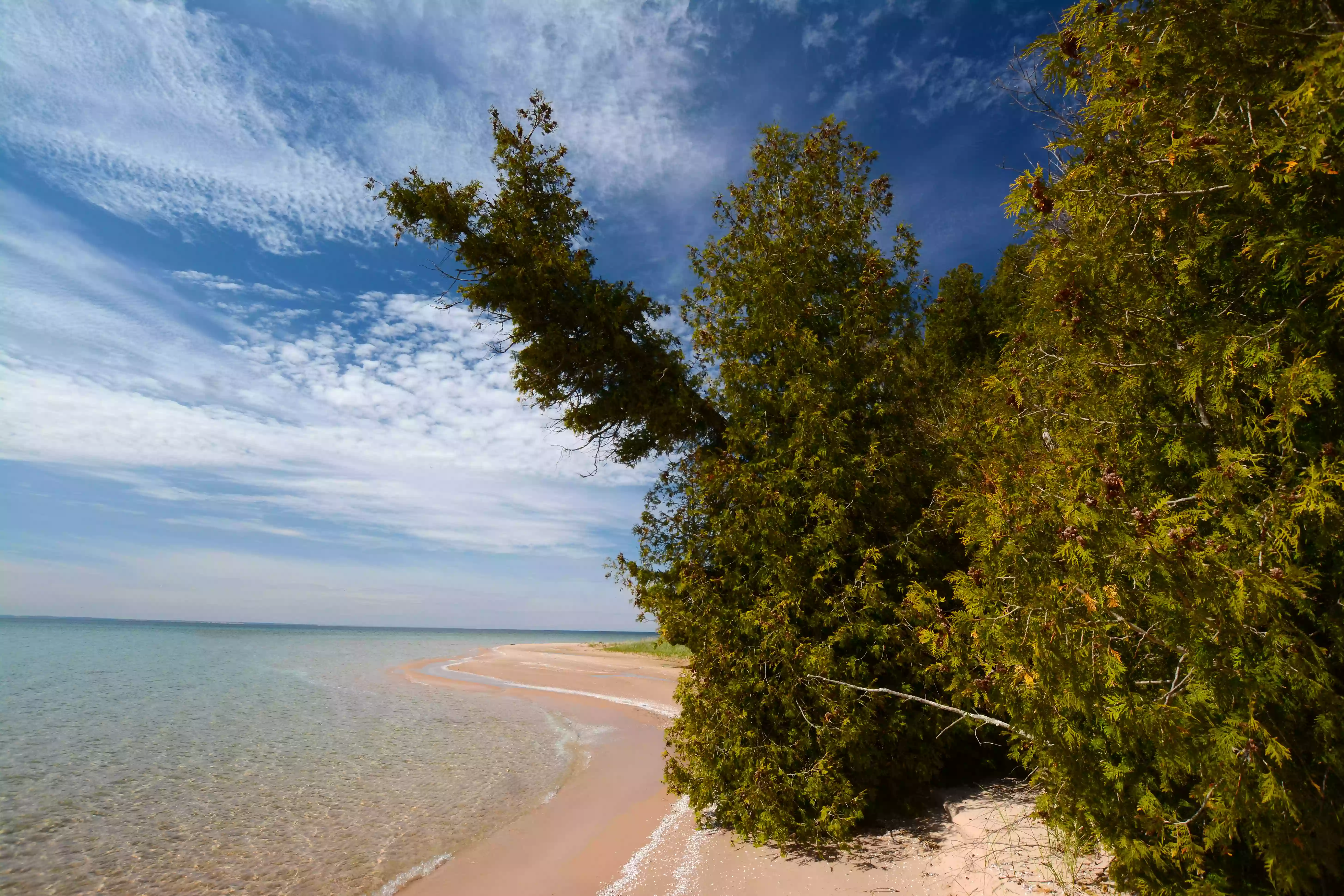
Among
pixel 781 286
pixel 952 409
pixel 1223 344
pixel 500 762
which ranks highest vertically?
pixel 781 286

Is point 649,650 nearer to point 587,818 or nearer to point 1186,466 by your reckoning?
point 587,818

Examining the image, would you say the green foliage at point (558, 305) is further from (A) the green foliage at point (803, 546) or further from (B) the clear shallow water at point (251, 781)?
(B) the clear shallow water at point (251, 781)

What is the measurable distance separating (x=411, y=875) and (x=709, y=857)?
3.62 metres

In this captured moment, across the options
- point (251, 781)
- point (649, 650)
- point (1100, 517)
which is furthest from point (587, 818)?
point (649, 650)

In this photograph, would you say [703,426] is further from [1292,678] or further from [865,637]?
[1292,678]

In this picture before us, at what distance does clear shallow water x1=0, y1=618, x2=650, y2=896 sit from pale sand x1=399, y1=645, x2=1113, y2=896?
824mm

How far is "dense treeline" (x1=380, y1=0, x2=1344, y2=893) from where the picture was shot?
9.32 feet

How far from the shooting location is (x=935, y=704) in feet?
17.1

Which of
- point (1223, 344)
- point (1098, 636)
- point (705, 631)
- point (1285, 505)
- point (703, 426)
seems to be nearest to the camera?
point (1285, 505)

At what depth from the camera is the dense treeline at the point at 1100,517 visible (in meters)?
2.84

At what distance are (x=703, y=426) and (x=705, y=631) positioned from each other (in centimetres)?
285

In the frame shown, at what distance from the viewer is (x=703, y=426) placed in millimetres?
8453

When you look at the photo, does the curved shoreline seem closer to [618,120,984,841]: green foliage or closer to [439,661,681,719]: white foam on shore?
[439,661,681,719]: white foam on shore

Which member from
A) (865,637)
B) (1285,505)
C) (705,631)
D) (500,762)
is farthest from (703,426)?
(500,762)
